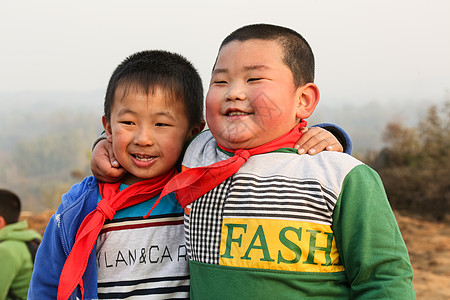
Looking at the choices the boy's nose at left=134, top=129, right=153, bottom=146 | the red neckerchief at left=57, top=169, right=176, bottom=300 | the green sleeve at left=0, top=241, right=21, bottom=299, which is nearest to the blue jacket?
the red neckerchief at left=57, top=169, right=176, bottom=300

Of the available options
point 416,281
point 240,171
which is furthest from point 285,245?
point 416,281

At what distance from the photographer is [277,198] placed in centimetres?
166

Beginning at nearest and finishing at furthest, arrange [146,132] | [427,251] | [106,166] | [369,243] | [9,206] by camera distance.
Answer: [369,243] < [146,132] < [106,166] < [9,206] < [427,251]

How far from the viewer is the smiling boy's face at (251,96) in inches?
69.1

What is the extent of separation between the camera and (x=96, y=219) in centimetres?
196

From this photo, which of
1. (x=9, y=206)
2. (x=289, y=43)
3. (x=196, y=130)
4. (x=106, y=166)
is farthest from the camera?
(x=9, y=206)

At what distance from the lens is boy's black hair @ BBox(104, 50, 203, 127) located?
2.02m

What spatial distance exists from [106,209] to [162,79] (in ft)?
1.93

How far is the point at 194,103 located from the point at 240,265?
2.58ft

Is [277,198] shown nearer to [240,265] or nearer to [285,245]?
[285,245]

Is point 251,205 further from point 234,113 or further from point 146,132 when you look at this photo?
point 146,132

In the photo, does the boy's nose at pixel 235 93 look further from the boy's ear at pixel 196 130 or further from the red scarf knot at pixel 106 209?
the red scarf knot at pixel 106 209

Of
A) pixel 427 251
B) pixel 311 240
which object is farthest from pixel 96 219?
pixel 427 251

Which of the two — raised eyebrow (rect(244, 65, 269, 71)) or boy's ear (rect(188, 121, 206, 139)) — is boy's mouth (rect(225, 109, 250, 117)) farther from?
boy's ear (rect(188, 121, 206, 139))
